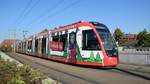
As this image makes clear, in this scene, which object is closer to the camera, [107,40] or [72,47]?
[107,40]

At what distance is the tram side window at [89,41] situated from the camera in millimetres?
19172

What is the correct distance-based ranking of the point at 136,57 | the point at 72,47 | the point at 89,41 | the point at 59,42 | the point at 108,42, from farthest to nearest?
the point at 136,57, the point at 59,42, the point at 72,47, the point at 89,41, the point at 108,42

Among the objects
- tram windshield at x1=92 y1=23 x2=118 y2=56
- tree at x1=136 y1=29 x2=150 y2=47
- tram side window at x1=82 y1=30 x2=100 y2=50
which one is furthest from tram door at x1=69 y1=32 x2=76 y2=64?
tree at x1=136 y1=29 x2=150 y2=47

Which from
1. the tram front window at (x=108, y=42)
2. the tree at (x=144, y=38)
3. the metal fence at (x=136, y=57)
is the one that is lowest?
the metal fence at (x=136, y=57)

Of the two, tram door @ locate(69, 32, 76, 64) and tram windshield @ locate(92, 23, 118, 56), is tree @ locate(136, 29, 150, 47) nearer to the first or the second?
tram door @ locate(69, 32, 76, 64)

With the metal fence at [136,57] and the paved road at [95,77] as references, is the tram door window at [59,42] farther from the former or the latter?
the metal fence at [136,57]

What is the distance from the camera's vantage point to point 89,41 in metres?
19.6

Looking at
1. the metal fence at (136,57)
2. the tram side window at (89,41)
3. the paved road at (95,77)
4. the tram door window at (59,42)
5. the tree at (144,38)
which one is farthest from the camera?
the tree at (144,38)

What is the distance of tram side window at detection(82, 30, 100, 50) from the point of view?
Answer: 19172mm

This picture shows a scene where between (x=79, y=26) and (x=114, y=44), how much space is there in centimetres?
317

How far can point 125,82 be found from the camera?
12.4 meters

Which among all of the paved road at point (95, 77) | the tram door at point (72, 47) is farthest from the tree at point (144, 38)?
the paved road at point (95, 77)

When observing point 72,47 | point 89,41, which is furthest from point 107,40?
point 72,47

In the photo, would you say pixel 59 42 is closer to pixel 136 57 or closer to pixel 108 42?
pixel 136 57
